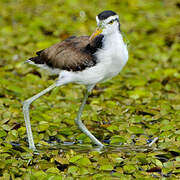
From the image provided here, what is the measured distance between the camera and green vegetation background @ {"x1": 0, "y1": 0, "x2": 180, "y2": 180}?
4.45 meters

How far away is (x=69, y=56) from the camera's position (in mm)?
4684

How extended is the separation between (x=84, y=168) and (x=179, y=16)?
5423mm

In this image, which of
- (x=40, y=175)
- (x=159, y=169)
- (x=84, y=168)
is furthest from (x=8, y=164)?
(x=159, y=169)

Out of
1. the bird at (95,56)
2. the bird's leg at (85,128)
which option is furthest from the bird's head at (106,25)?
the bird's leg at (85,128)

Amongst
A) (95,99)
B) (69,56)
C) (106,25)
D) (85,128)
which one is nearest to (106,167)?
(85,128)

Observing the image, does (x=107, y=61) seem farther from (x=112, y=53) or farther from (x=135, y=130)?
(x=135, y=130)

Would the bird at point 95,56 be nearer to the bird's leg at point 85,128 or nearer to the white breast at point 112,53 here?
the white breast at point 112,53

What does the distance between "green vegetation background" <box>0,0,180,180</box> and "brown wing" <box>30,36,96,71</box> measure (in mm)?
879

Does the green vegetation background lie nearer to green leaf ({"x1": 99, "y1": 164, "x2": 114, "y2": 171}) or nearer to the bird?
green leaf ({"x1": 99, "y1": 164, "x2": 114, "y2": 171})

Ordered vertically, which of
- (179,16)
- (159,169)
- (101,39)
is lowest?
(159,169)

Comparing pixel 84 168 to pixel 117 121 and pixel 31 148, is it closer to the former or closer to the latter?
pixel 31 148

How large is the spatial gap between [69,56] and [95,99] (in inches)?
60.9

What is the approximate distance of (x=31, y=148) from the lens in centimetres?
477

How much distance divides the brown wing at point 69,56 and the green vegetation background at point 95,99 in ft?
2.88
